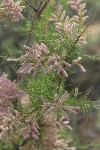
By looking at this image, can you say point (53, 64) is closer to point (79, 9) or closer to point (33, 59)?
point (33, 59)

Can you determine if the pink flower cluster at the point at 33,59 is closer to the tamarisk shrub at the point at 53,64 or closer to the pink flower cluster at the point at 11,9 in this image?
the tamarisk shrub at the point at 53,64

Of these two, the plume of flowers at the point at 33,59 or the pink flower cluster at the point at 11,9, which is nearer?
the plume of flowers at the point at 33,59

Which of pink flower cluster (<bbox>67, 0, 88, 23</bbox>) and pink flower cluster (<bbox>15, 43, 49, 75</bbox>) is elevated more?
pink flower cluster (<bbox>67, 0, 88, 23</bbox>)

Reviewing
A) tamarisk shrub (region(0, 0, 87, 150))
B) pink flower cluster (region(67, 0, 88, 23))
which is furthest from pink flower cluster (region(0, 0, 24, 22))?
pink flower cluster (region(67, 0, 88, 23))

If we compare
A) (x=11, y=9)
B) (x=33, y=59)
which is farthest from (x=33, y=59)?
(x=11, y=9)

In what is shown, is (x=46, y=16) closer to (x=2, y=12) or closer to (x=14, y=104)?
(x=2, y=12)

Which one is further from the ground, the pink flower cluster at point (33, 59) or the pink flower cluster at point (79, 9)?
the pink flower cluster at point (79, 9)

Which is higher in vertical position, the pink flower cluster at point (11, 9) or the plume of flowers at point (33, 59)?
the pink flower cluster at point (11, 9)

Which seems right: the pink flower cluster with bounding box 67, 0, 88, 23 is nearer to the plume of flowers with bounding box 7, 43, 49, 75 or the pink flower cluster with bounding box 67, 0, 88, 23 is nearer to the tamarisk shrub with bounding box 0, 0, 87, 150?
the tamarisk shrub with bounding box 0, 0, 87, 150

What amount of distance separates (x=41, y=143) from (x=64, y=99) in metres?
0.64

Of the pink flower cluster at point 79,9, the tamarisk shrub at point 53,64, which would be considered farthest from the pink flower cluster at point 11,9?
the pink flower cluster at point 79,9

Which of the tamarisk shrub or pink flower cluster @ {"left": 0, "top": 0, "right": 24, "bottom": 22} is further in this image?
pink flower cluster @ {"left": 0, "top": 0, "right": 24, "bottom": 22}

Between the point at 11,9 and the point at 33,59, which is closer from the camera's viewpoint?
the point at 33,59

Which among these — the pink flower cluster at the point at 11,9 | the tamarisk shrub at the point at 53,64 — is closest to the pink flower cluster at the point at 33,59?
the tamarisk shrub at the point at 53,64
